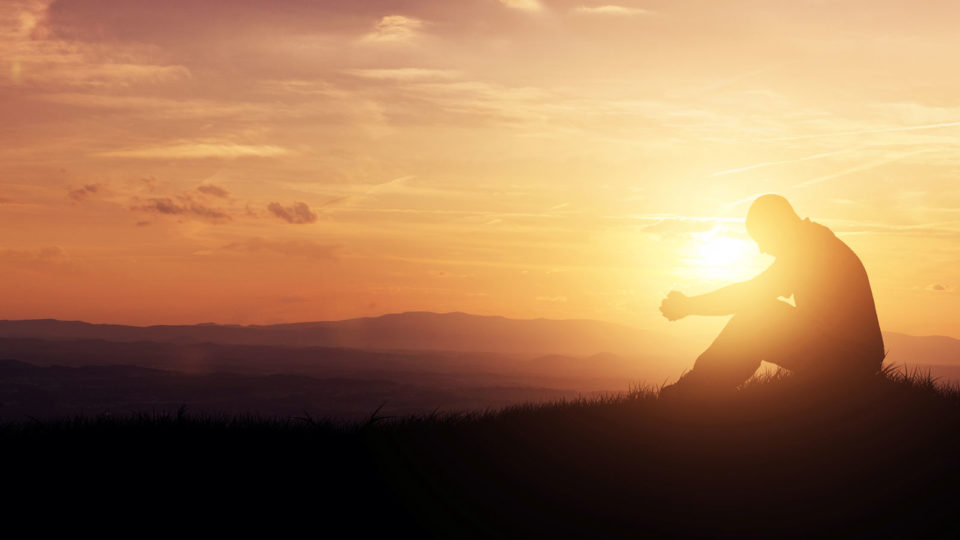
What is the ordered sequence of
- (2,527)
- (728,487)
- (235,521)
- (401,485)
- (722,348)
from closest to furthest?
(2,527) → (235,521) → (401,485) → (728,487) → (722,348)

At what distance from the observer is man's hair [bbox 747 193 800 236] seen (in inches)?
410

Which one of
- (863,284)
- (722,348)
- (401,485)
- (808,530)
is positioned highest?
(863,284)

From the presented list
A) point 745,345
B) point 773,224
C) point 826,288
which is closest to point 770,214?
point 773,224

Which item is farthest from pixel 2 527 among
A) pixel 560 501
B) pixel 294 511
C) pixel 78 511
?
pixel 560 501

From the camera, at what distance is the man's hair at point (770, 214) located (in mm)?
10406

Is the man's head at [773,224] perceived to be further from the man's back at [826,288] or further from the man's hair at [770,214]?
the man's back at [826,288]

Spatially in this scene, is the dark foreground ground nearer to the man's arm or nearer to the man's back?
the man's back

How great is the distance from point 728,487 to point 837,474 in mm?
1347

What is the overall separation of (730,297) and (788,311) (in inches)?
29.0

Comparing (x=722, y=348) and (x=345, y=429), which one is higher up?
(x=722, y=348)

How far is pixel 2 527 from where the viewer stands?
6.24m

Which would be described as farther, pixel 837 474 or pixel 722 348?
pixel 722 348

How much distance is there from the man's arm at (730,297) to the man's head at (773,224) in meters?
0.29

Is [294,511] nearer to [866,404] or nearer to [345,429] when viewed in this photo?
[345,429]
